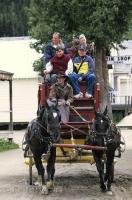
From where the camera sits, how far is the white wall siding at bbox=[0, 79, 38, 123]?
137ft

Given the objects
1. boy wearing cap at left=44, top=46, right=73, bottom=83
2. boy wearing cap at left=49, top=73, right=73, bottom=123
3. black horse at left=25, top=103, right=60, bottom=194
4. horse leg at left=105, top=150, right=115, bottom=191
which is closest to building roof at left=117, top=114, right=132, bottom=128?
boy wearing cap at left=44, top=46, right=73, bottom=83

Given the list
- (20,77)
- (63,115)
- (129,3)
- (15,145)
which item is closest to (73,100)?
(63,115)

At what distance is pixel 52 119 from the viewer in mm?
13180

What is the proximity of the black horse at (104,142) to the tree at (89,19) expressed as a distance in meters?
15.8

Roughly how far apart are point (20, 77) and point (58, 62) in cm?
2752

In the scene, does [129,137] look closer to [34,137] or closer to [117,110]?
[117,110]

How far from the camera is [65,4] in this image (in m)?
32.0

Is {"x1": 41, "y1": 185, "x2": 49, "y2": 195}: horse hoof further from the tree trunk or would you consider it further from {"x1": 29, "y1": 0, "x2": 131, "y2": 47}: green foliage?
the tree trunk

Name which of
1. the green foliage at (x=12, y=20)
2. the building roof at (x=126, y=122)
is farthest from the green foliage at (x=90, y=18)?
the green foliage at (x=12, y=20)

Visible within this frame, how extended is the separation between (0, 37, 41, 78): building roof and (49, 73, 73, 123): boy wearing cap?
1117 inches

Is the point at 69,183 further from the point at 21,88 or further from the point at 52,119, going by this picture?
the point at 21,88

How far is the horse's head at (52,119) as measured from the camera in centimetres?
1297

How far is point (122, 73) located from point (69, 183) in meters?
32.9

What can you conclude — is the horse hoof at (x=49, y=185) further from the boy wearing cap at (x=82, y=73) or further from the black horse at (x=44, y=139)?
the boy wearing cap at (x=82, y=73)
